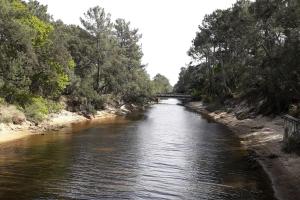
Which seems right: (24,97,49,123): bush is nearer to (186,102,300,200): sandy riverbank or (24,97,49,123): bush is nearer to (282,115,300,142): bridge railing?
(186,102,300,200): sandy riverbank

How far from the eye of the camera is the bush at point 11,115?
45.1 m

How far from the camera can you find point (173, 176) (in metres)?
27.8

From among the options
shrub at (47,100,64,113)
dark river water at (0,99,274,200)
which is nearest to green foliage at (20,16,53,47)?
shrub at (47,100,64,113)

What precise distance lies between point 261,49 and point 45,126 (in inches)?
1175

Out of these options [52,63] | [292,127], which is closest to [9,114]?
[52,63]

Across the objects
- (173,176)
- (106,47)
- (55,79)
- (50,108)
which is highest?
(106,47)

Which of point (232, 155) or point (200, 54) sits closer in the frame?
point (232, 155)

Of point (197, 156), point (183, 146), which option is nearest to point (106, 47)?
→ point (183, 146)

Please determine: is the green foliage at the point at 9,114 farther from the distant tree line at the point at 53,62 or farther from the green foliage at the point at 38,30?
the green foliage at the point at 38,30

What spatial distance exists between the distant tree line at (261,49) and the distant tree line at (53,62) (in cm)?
2174

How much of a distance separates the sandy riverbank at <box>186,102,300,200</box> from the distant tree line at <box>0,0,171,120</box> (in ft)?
81.1

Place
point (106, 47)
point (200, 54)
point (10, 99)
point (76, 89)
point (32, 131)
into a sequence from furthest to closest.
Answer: point (200, 54)
point (106, 47)
point (76, 89)
point (10, 99)
point (32, 131)

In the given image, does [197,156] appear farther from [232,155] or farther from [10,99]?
[10,99]

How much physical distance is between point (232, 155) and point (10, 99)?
92.2 feet
